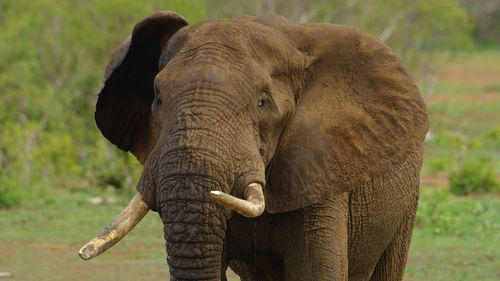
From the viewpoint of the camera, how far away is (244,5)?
27047 millimetres

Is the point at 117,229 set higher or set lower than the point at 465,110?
higher

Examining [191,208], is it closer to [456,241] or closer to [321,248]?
[321,248]

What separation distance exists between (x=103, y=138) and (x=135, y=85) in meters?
13.2

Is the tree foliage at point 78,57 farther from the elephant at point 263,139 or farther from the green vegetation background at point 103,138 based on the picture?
the elephant at point 263,139

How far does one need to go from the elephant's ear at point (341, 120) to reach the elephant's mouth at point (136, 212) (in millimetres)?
598

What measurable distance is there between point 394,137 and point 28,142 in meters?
11.1


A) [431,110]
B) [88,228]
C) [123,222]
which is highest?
[123,222]

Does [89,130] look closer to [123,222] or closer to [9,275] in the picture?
[9,275]

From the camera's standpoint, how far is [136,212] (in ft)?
13.8

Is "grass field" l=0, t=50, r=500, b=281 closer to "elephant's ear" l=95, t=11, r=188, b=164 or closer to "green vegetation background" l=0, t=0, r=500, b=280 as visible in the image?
"green vegetation background" l=0, t=0, r=500, b=280

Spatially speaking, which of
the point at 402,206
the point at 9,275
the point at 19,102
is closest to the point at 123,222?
the point at 402,206

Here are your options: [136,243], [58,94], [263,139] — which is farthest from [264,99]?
[58,94]

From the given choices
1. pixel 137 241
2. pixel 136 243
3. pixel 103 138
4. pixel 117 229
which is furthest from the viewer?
pixel 103 138

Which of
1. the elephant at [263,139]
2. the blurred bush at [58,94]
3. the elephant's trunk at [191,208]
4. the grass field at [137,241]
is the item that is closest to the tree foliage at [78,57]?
the blurred bush at [58,94]
